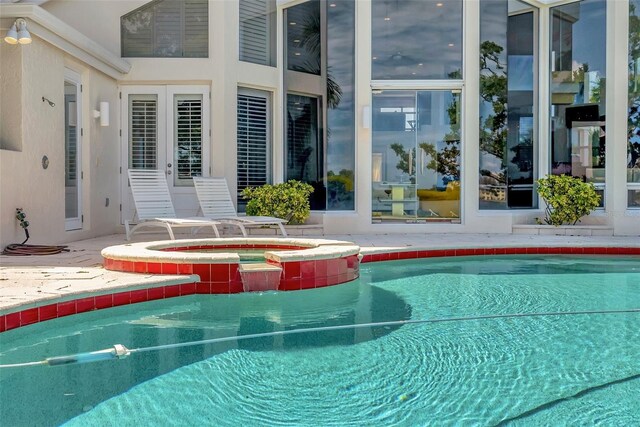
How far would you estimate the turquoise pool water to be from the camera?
262cm

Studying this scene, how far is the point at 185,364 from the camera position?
10.7 ft

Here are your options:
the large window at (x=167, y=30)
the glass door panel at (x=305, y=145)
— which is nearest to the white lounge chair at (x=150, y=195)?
the large window at (x=167, y=30)

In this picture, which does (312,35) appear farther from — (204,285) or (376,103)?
(204,285)

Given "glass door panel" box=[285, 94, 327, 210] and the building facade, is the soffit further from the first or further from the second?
"glass door panel" box=[285, 94, 327, 210]

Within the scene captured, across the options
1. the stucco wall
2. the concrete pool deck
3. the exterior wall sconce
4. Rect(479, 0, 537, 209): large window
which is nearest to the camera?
the concrete pool deck

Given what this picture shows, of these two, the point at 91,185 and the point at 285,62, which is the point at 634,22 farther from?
the point at 91,185

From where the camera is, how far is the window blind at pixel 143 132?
10.2 meters

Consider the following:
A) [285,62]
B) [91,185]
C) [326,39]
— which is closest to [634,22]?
[326,39]

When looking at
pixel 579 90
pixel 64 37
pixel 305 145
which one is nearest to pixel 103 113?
pixel 64 37

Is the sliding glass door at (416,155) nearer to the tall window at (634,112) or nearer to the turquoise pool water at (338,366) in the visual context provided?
the tall window at (634,112)

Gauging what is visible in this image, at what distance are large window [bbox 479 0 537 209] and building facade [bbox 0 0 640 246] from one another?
1.1 inches

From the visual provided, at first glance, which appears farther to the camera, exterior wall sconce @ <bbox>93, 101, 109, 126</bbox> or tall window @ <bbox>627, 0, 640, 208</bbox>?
tall window @ <bbox>627, 0, 640, 208</bbox>

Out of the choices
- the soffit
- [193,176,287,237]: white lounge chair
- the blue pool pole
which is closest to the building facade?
the soffit

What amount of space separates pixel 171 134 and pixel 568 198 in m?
7.10
